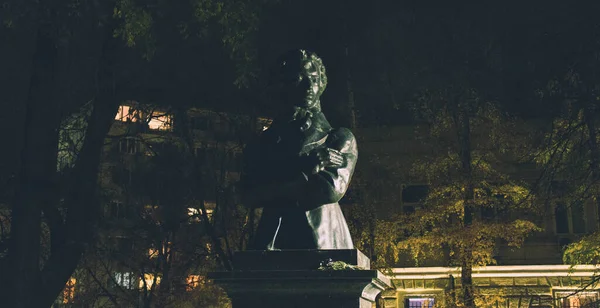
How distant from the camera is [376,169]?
21.4 metres

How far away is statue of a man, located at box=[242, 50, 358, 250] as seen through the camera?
7.18 meters

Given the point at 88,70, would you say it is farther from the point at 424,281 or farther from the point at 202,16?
the point at 424,281

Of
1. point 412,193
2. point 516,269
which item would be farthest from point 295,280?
point 412,193

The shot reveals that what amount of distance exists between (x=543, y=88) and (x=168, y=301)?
14.8 metres

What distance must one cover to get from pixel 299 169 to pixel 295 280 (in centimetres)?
97

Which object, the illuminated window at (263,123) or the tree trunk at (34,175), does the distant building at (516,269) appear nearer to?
the illuminated window at (263,123)

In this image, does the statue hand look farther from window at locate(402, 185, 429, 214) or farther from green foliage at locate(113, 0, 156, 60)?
window at locate(402, 185, 429, 214)

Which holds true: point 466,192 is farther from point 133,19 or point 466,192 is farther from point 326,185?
point 326,185

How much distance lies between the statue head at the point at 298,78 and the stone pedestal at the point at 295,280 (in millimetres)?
1436

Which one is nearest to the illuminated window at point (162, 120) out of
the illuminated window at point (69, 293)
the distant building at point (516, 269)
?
the illuminated window at point (69, 293)

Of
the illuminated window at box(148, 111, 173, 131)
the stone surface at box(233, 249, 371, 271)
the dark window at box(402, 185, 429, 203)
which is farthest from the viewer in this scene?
the dark window at box(402, 185, 429, 203)

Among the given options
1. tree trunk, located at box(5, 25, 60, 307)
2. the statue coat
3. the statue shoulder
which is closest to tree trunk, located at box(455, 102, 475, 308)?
tree trunk, located at box(5, 25, 60, 307)

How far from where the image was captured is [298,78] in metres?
7.54

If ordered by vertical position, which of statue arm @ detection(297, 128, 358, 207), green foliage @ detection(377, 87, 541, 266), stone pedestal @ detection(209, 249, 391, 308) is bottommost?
stone pedestal @ detection(209, 249, 391, 308)
